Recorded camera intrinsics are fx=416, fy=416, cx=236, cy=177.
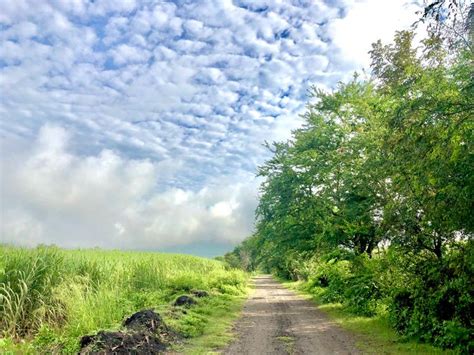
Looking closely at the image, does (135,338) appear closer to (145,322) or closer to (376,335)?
(145,322)

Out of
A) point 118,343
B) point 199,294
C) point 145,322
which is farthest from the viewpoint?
point 199,294

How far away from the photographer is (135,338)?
9.73 m

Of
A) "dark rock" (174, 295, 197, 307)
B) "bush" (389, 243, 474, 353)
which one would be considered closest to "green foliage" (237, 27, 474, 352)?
"bush" (389, 243, 474, 353)

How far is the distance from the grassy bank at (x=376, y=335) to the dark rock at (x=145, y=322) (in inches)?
217

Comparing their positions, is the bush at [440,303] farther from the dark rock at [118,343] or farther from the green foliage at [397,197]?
the dark rock at [118,343]

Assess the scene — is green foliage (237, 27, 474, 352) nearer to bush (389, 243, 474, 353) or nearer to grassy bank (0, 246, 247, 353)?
bush (389, 243, 474, 353)

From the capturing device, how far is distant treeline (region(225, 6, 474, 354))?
900cm

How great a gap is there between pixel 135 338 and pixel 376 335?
7456 millimetres

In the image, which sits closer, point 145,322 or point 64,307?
point 145,322

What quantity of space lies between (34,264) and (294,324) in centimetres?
918

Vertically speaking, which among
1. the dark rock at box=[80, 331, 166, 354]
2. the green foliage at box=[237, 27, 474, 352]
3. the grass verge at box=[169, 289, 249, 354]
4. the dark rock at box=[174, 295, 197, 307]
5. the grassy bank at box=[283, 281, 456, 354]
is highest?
the green foliage at box=[237, 27, 474, 352]

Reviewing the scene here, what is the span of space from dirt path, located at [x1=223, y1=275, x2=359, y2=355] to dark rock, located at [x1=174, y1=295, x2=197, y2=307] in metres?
2.19

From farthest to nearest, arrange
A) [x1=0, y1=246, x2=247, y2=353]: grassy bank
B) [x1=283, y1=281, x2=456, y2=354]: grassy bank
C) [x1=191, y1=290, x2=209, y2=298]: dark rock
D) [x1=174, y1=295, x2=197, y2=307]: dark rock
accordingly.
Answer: [x1=191, y1=290, x2=209, y2=298]: dark rock → [x1=174, y1=295, x2=197, y2=307]: dark rock → [x1=283, y1=281, x2=456, y2=354]: grassy bank → [x1=0, y1=246, x2=247, y2=353]: grassy bank

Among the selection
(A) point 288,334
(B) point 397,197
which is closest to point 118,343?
(A) point 288,334
